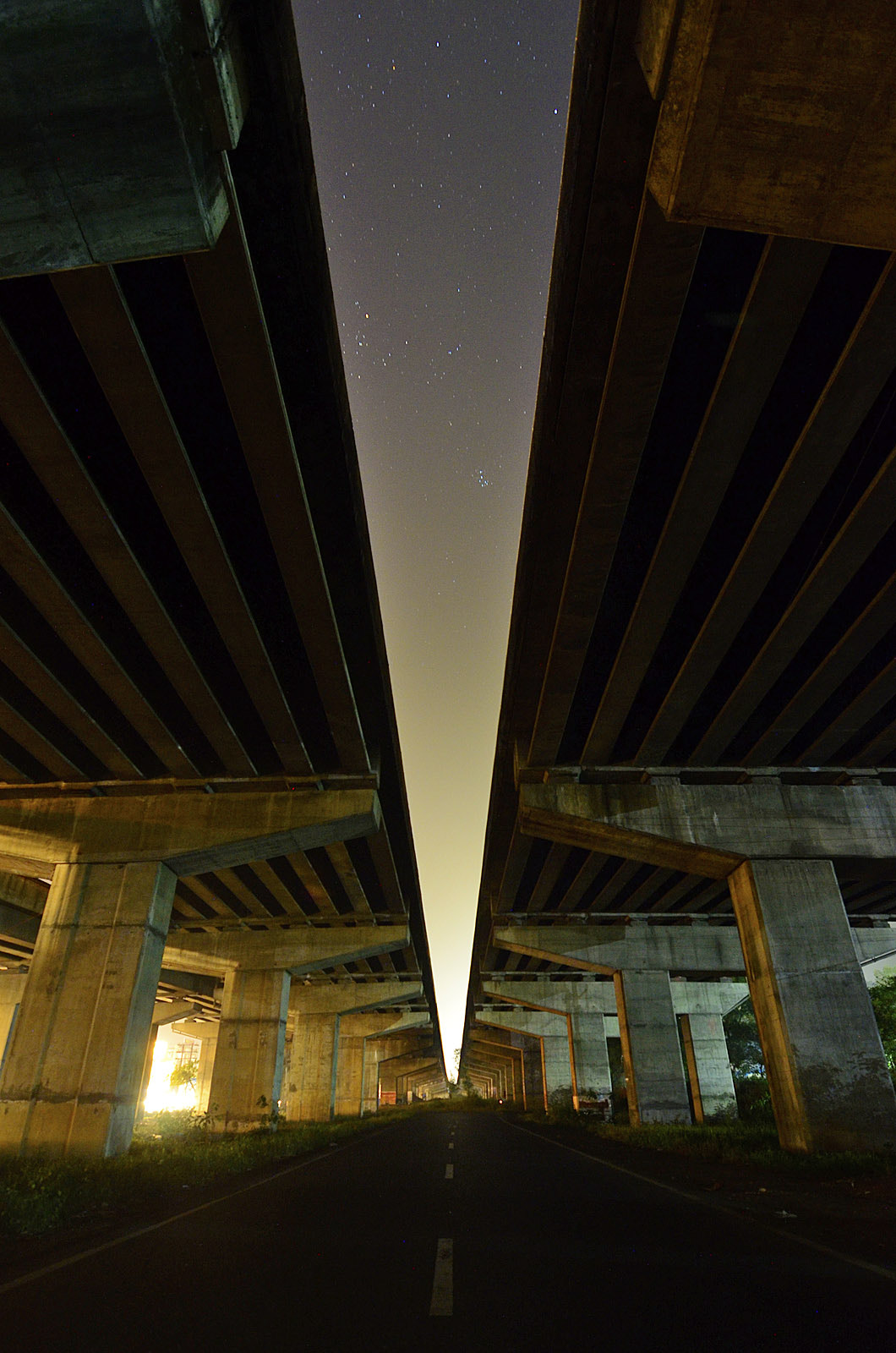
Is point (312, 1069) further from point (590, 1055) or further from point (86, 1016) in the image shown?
point (86, 1016)

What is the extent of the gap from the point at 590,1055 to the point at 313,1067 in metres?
16.5

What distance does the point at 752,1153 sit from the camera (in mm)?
14594

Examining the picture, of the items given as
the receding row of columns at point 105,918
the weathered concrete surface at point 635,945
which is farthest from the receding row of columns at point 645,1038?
the receding row of columns at point 105,918

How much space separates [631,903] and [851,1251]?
24700 mm

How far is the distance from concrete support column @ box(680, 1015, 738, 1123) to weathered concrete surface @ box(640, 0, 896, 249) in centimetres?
4145

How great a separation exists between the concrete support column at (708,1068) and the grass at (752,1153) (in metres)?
15.1

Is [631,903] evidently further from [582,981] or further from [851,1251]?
[851,1251]

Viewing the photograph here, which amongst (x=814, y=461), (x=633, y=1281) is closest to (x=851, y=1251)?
(x=633, y=1281)

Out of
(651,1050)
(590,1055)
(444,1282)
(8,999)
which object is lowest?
(444,1282)

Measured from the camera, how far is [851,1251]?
6270mm

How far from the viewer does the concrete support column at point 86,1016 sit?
14977mm

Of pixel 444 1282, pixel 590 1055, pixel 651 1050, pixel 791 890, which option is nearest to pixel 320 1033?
pixel 590 1055

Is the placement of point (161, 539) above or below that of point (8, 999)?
above

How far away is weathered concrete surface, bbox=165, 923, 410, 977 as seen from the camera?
31.4 meters
